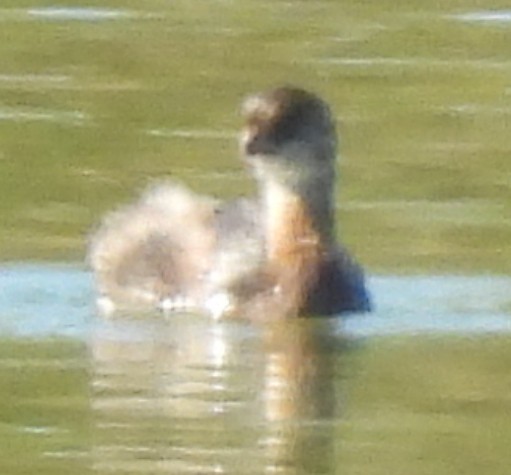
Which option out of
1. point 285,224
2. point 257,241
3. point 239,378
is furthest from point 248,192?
point 239,378

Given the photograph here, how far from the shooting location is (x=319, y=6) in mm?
19219

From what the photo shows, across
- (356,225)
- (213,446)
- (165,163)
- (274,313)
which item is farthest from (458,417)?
(165,163)

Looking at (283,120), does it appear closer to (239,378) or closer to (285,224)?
(285,224)

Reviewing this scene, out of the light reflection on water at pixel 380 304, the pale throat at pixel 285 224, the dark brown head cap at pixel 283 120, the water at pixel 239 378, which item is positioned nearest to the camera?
the water at pixel 239 378

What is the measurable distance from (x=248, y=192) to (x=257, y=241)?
1629 millimetres

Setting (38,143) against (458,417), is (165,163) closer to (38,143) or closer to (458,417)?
(38,143)

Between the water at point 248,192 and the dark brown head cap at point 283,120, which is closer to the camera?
the water at point 248,192

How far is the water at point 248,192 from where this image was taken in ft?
35.3

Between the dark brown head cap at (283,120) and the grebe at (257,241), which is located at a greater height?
the dark brown head cap at (283,120)

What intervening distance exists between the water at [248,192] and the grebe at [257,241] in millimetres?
145

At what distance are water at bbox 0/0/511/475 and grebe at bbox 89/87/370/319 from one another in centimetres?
14

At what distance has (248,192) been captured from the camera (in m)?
14.5

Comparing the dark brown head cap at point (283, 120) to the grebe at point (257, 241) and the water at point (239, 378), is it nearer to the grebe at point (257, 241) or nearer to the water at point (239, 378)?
the grebe at point (257, 241)

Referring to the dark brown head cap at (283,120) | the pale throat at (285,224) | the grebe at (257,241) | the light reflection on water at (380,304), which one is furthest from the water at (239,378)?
the dark brown head cap at (283,120)
